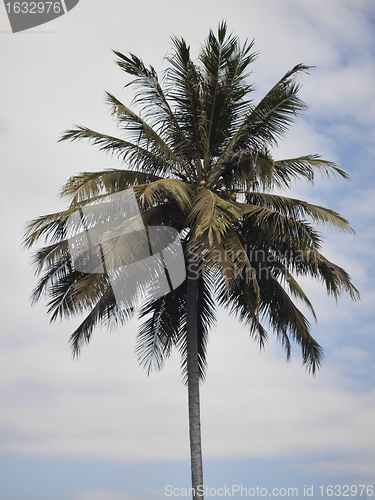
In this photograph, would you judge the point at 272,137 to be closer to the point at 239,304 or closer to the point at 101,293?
the point at 239,304

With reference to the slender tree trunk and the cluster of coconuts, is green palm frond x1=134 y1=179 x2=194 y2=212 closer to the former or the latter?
the cluster of coconuts

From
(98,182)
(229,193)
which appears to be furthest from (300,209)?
Answer: (98,182)

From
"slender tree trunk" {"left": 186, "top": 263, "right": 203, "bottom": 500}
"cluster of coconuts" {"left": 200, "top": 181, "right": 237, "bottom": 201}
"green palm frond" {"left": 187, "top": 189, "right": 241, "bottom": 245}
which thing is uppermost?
"cluster of coconuts" {"left": 200, "top": 181, "right": 237, "bottom": 201}

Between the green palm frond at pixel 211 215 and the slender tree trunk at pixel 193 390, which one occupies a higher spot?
A: the green palm frond at pixel 211 215

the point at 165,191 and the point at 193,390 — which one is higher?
the point at 165,191

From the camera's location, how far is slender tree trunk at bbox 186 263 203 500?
11047 mm

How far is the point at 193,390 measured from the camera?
1171 cm

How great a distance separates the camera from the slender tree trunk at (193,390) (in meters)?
11.0

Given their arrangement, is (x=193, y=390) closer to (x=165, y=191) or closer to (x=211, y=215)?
(x=211, y=215)

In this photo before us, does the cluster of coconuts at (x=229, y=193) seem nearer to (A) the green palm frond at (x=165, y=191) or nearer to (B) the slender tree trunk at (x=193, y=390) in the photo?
(A) the green palm frond at (x=165, y=191)

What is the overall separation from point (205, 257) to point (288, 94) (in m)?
4.20

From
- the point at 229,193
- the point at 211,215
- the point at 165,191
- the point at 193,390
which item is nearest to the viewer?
the point at 211,215

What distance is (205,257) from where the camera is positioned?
10.8m

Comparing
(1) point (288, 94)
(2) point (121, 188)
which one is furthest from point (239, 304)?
(1) point (288, 94)
